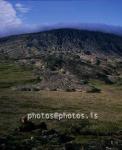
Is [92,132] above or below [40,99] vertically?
below

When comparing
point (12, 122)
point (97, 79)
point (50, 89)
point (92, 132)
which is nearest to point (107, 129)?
point (92, 132)

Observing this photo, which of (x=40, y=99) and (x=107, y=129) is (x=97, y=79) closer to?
(x=40, y=99)

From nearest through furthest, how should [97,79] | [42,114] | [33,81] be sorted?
[42,114] → [33,81] → [97,79]

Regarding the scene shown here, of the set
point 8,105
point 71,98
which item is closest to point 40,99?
point 71,98

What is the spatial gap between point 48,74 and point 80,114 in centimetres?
5769

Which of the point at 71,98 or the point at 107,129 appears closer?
the point at 107,129

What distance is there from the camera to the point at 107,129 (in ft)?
166

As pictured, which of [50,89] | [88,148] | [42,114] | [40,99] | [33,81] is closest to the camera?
[88,148]

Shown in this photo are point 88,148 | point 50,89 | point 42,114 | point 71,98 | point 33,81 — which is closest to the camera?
point 88,148

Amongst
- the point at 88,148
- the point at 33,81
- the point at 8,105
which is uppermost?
the point at 33,81

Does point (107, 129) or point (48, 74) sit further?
point (48, 74)

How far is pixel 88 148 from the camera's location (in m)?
38.1

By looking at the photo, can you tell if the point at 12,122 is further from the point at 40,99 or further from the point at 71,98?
the point at 71,98

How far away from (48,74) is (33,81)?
5.15m
